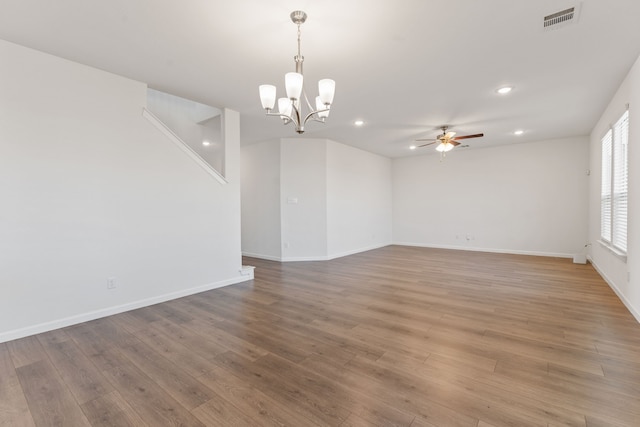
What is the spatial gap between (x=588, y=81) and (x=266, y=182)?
5.52 m

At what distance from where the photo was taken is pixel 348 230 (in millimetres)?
6980

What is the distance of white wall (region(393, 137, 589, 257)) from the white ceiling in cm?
255

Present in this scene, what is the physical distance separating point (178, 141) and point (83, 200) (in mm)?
1309

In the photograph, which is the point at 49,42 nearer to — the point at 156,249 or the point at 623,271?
the point at 156,249

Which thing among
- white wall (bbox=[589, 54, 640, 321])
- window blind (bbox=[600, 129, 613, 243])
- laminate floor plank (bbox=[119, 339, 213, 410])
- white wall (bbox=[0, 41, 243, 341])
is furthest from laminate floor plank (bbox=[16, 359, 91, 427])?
window blind (bbox=[600, 129, 613, 243])

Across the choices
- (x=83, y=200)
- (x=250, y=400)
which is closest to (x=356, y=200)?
(x=83, y=200)

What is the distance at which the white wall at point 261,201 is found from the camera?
6.24 meters

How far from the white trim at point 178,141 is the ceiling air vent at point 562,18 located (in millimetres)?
A: 4062

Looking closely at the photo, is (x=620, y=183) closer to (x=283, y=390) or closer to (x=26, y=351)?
(x=283, y=390)

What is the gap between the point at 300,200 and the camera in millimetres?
6199

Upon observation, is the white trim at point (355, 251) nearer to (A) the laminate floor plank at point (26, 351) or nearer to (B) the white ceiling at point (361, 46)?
(B) the white ceiling at point (361, 46)

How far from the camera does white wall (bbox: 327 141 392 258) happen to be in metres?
6.48

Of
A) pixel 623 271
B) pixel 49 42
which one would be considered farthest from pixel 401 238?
pixel 49 42

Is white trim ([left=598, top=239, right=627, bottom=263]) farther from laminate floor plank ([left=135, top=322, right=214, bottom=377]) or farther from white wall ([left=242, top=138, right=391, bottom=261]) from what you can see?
laminate floor plank ([left=135, top=322, right=214, bottom=377])
